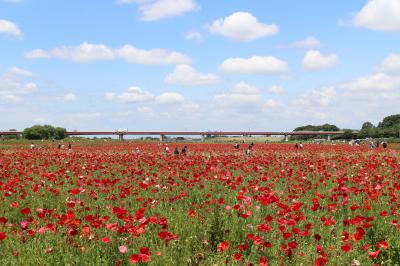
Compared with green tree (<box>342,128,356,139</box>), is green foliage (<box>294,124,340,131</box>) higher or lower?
higher

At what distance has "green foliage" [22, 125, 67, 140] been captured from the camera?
108281 mm

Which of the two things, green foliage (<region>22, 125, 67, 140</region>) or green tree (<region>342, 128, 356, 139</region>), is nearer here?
green foliage (<region>22, 125, 67, 140</region>)

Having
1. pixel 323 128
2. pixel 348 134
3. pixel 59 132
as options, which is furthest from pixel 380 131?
pixel 59 132

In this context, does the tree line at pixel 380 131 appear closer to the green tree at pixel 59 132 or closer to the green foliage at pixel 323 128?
the green foliage at pixel 323 128

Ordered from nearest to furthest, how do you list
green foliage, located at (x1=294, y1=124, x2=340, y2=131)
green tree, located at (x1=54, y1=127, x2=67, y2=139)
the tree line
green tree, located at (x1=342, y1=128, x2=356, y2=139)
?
the tree line → green tree, located at (x1=54, y1=127, x2=67, y2=139) → green tree, located at (x1=342, y1=128, x2=356, y2=139) → green foliage, located at (x1=294, y1=124, x2=340, y2=131)

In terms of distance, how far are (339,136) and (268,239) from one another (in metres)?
122

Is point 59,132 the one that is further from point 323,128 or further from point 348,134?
point 323,128

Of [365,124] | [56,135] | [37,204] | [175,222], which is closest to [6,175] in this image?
[37,204]

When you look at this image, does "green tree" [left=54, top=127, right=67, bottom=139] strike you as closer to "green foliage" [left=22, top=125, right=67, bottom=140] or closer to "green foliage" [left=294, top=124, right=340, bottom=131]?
"green foliage" [left=22, top=125, right=67, bottom=140]

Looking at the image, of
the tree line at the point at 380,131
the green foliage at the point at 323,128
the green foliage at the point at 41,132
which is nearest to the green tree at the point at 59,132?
the green foliage at the point at 41,132

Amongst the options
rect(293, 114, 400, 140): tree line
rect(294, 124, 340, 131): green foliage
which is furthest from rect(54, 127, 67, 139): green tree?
rect(294, 124, 340, 131): green foliage

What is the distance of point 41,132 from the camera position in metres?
109

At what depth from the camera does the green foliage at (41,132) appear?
355ft

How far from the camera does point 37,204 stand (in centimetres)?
770
